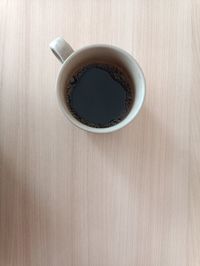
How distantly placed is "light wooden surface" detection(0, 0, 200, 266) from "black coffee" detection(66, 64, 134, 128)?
4cm

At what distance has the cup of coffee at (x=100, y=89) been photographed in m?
Answer: 0.43

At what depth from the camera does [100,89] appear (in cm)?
46

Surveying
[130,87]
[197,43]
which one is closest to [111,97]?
[130,87]

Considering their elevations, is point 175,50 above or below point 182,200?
above

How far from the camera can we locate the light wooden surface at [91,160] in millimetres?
486

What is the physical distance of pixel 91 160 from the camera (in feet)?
1.59

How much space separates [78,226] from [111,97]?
0.53 feet

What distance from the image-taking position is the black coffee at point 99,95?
46cm

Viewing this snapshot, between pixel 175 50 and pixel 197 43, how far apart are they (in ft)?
0.10

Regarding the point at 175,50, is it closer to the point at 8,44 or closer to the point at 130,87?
the point at 130,87

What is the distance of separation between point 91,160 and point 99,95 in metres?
0.08

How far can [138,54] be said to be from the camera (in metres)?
0.49

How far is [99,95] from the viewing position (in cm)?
46

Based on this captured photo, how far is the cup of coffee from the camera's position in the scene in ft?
1.42
